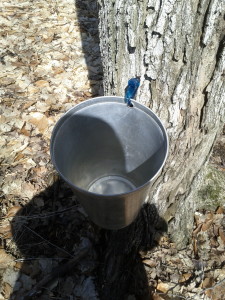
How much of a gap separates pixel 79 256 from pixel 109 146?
78cm

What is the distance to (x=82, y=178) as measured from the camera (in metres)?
1.68

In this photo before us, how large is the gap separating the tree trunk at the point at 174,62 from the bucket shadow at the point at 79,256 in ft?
1.69

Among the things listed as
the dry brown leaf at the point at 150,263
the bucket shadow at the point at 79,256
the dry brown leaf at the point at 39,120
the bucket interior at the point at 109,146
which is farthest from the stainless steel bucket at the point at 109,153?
the dry brown leaf at the point at 39,120

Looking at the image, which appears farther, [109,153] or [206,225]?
[206,225]

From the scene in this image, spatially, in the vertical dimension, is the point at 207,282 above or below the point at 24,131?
below

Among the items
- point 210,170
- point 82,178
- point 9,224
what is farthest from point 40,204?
point 210,170

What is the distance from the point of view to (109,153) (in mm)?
1686

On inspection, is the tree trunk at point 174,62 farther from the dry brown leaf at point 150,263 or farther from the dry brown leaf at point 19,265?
the dry brown leaf at point 19,265

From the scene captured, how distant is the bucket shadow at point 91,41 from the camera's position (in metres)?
2.98

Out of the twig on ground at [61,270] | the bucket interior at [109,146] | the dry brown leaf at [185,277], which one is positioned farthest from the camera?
the dry brown leaf at [185,277]

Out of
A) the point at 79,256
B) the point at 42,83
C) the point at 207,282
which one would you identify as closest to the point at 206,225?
the point at 207,282

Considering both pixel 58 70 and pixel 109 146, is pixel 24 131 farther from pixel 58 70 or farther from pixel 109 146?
pixel 109 146

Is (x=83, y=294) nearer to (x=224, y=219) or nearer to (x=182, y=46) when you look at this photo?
(x=224, y=219)

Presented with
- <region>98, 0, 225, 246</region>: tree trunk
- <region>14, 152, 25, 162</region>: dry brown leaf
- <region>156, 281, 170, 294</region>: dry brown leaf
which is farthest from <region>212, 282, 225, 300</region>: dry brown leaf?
<region>14, 152, 25, 162</region>: dry brown leaf
